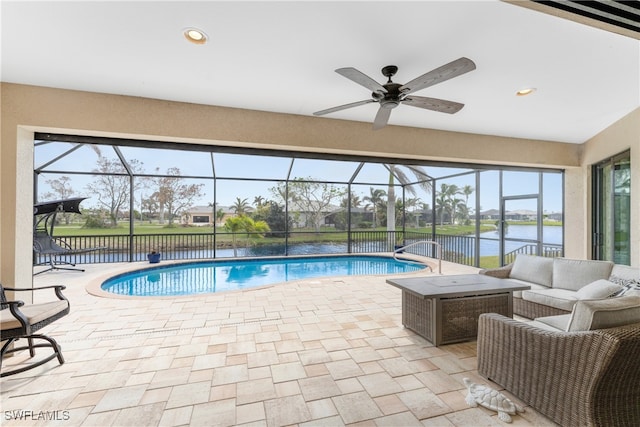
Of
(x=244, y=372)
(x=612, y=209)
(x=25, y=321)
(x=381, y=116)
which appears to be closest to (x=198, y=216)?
(x=25, y=321)

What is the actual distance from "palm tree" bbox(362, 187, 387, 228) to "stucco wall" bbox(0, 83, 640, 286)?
582 cm

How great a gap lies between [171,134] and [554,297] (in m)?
4.54

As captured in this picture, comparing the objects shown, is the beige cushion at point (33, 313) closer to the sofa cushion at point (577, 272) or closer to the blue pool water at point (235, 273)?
the blue pool water at point (235, 273)

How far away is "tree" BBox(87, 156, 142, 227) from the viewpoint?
296 inches

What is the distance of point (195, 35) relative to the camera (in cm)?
222

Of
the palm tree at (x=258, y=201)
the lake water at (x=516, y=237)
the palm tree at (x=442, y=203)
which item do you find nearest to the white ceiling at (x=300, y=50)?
the lake water at (x=516, y=237)

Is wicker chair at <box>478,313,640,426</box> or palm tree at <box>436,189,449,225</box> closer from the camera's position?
wicker chair at <box>478,313,640,426</box>

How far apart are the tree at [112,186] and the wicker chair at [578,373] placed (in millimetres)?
8483

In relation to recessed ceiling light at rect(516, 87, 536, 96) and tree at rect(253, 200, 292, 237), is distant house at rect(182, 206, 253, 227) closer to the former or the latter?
tree at rect(253, 200, 292, 237)

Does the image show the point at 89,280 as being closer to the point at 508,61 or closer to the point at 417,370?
the point at 417,370

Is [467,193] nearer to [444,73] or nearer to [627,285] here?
[627,285]

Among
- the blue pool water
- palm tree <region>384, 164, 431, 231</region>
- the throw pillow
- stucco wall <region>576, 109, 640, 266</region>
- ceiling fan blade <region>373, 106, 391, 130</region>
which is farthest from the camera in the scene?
palm tree <region>384, 164, 431, 231</region>

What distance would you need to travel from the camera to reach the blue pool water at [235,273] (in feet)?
18.9

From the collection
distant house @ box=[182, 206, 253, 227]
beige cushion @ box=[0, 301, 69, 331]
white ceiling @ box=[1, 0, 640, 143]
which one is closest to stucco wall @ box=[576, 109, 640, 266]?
white ceiling @ box=[1, 0, 640, 143]
